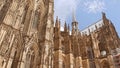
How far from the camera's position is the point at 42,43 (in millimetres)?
19359

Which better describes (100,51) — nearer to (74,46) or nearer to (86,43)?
(86,43)

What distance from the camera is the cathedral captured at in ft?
53.7

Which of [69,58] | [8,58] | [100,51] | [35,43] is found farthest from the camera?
[100,51]

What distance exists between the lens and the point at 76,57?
25.0m

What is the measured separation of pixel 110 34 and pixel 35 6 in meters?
14.1

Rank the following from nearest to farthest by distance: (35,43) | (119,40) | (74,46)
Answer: (35,43) < (74,46) < (119,40)

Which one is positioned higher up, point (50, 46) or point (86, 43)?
point (86, 43)

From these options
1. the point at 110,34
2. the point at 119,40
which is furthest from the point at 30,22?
the point at 119,40

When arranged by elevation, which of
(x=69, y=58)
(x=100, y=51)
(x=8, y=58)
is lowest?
(x=8, y=58)

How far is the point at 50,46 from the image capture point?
19578 millimetres

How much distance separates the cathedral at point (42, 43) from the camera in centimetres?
1637

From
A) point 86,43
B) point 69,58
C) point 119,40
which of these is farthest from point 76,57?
point 119,40

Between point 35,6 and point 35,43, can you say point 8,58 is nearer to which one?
point 35,43

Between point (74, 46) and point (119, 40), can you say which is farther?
point (119, 40)
